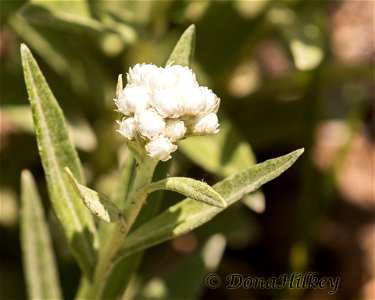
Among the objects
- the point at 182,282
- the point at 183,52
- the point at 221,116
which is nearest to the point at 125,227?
the point at 183,52

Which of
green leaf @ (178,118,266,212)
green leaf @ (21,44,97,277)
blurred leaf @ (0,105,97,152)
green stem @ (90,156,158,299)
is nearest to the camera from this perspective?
green stem @ (90,156,158,299)

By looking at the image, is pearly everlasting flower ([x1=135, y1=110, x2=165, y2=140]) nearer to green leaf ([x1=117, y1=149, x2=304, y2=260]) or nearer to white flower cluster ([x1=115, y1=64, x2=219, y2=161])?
white flower cluster ([x1=115, y1=64, x2=219, y2=161])

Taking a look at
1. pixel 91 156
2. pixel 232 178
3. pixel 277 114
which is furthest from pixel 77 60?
pixel 232 178

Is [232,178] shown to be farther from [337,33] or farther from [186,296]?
[337,33]

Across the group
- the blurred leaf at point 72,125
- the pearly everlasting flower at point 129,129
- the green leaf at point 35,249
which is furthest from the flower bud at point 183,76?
the blurred leaf at point 72,125

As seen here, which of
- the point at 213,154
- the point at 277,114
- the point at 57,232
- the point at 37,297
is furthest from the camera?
the point at 277,114

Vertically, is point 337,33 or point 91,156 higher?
point 337,33

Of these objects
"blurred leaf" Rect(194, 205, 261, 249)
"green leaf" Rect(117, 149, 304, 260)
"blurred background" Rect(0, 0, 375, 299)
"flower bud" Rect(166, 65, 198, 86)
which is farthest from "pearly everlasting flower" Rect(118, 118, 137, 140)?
"blurred leaf" Rect(194, 205, 261, 249)
